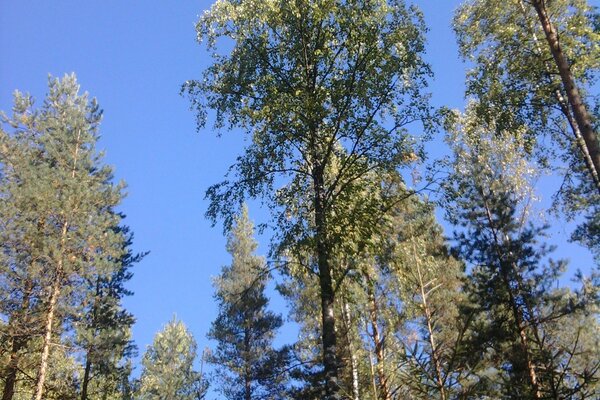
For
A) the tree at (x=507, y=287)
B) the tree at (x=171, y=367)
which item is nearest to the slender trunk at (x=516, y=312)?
the tree at (x=507, y=287)

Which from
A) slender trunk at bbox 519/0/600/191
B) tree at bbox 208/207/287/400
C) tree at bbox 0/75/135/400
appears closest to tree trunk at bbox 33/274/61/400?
tree at bbox 0/75/135/400

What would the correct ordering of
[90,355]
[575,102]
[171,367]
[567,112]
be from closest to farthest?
[575,102]
[567,112]
[90,355]
[171,367]

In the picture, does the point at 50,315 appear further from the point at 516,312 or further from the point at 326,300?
the point at 516,312

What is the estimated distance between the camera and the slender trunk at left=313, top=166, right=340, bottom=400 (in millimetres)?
8469

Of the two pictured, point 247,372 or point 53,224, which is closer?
point 53,224

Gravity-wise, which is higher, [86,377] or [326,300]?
[86,377]

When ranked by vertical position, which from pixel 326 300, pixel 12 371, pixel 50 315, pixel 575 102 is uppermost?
pixel 575 102

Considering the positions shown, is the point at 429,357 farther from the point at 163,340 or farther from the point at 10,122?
the point at 163,340

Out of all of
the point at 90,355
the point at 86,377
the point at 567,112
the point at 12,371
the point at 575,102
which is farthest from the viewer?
the point at 86,377

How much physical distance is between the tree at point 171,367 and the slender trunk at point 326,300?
21845mm

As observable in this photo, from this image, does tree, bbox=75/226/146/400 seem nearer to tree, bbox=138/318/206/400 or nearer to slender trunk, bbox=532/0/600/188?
tree, bbox=138/318/206/400

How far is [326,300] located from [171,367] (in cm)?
2694

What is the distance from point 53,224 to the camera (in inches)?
675

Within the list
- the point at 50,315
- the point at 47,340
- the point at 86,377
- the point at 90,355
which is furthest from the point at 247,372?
the point at 50,315
